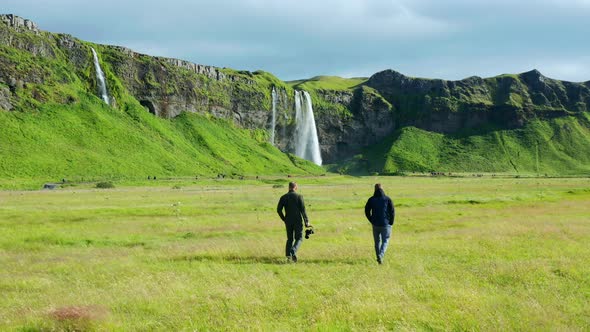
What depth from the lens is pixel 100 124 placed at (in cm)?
12438

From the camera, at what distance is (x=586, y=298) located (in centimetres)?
1138

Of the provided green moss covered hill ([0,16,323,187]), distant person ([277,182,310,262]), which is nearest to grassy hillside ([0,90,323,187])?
green moss covered hill ([0,16,323,187])

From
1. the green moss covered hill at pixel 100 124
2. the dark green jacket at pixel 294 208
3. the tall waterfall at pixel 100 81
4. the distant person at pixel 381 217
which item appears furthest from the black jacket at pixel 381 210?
the tall waterfall at pixel 100 81

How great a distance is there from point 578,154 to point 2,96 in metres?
206

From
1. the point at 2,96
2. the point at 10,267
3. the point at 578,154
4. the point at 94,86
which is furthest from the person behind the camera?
the point at 578,154

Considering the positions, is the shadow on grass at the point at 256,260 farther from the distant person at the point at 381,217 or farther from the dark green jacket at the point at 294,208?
the dark green jacket at the point at 294,208

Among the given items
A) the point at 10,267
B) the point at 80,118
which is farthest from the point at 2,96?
the point at 10,267

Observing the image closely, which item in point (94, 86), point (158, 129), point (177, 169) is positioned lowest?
point (177, 169)

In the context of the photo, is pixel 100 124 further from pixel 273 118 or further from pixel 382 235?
pixel 382 235

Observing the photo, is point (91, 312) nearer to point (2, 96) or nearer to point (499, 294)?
point (499, 294)

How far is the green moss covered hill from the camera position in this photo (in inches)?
4055

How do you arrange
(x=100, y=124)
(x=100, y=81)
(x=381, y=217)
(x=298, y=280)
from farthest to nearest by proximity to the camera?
1. (x=100, y=81)
2. (x=100, y=124)
3. (x=381, y=217)
4. (x=298, y=280)

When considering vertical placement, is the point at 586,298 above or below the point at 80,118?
below

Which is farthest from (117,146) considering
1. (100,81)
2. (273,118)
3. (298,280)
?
(298,280)
